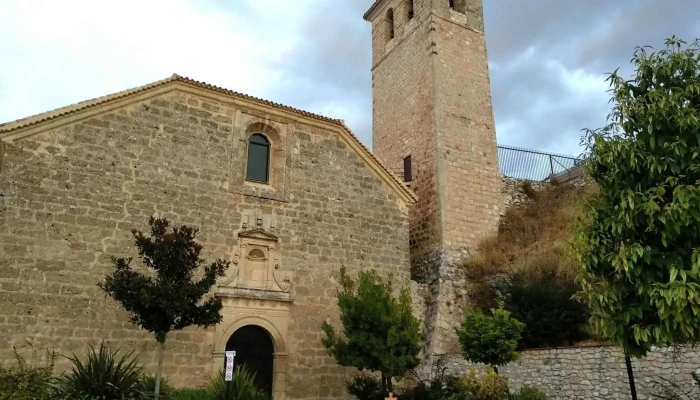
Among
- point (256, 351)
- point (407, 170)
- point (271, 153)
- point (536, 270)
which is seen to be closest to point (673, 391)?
point (536, 270)

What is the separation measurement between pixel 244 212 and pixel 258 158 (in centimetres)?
169

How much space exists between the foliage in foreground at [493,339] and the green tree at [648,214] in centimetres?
447

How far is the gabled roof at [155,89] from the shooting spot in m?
11.1

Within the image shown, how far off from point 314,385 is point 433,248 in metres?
5.88

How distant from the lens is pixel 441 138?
57.7ft

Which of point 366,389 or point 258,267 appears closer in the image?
point 366,389

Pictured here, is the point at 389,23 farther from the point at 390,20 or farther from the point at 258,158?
the point at 258,158

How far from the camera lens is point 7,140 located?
430 inches

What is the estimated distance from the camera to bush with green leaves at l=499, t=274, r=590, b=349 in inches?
→ 535

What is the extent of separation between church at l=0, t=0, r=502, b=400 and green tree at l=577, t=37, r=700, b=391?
7695 millimetres

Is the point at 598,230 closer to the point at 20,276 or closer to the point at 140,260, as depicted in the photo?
the point at 140,260

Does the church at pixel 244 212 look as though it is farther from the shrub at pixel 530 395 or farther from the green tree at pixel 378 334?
the shrub at pixel 530 395

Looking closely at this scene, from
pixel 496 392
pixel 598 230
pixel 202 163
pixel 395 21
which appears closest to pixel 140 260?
pixel 202 163

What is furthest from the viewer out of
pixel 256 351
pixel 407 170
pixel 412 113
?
pixel 412 113
